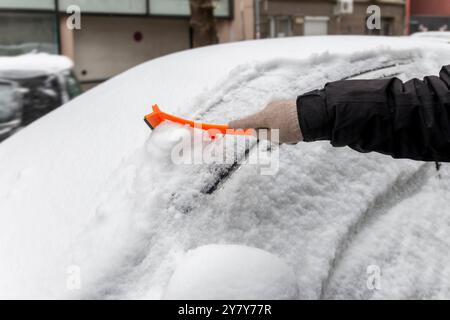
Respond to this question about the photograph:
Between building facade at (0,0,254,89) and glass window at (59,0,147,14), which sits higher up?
glass window at (59,0,147,14)

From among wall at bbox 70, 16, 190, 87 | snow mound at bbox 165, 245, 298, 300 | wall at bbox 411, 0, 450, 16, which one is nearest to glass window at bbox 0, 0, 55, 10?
wall at bbox 70, 16, 190, 87

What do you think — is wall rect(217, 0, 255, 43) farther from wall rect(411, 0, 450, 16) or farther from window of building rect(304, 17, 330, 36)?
wall rect(411, 0, 450, 16)

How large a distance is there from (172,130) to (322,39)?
1.02 metres

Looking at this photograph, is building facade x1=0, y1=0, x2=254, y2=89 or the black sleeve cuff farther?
building facade x1=0, y1=0, x2=254, y2=89

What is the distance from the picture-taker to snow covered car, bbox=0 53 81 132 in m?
4.41

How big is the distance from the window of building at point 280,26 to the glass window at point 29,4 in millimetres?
6305

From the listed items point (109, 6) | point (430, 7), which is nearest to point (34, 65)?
point (109, 6)

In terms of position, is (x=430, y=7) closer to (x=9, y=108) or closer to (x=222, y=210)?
(x=9, y=108)

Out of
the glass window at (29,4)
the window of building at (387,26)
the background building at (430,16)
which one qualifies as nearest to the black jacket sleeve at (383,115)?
the glass window at (29,4)

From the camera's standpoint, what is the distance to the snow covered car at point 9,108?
4.19 meters

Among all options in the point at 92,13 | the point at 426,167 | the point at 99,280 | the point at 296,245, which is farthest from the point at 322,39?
the point at 92,13

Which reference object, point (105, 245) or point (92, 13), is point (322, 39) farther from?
point (92, 13)

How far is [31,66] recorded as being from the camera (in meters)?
4.57
